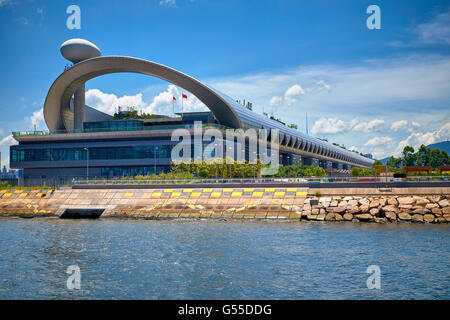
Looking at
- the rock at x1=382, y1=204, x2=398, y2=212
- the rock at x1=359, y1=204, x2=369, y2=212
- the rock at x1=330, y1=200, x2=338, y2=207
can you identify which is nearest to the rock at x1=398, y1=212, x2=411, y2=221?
the rock at x1=382, y1=204, x2=398, y2=212

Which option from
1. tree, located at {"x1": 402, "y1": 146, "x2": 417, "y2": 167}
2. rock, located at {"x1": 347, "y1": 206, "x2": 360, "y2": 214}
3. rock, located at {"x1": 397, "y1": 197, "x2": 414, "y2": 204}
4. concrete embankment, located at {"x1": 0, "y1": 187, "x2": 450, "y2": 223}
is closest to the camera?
concrete embankment, located at {"x1": 0, "y1": 187, "x2": 450, "y2": 223}

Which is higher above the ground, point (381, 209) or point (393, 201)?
point (393, 201)

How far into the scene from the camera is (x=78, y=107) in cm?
10281

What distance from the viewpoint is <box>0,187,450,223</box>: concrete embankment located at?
48375 mm

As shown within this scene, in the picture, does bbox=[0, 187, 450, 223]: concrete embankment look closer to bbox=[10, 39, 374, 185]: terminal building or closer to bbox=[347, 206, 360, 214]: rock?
bbox=[347, 206, 360, 214]: rock

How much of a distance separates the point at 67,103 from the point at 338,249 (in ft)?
292

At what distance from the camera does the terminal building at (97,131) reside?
92.6m

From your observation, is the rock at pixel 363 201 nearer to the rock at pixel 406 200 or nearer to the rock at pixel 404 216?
the rock at pixel 406 200

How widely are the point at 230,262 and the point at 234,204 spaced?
1071 inches

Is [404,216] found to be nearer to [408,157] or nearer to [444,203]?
[444,203]

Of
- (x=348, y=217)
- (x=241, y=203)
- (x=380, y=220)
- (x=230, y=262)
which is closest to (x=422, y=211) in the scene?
(x=380, y=220)

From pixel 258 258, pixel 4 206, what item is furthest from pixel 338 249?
pixel 4 206

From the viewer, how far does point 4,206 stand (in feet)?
214

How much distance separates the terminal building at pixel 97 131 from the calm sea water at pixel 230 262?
50.3 m
